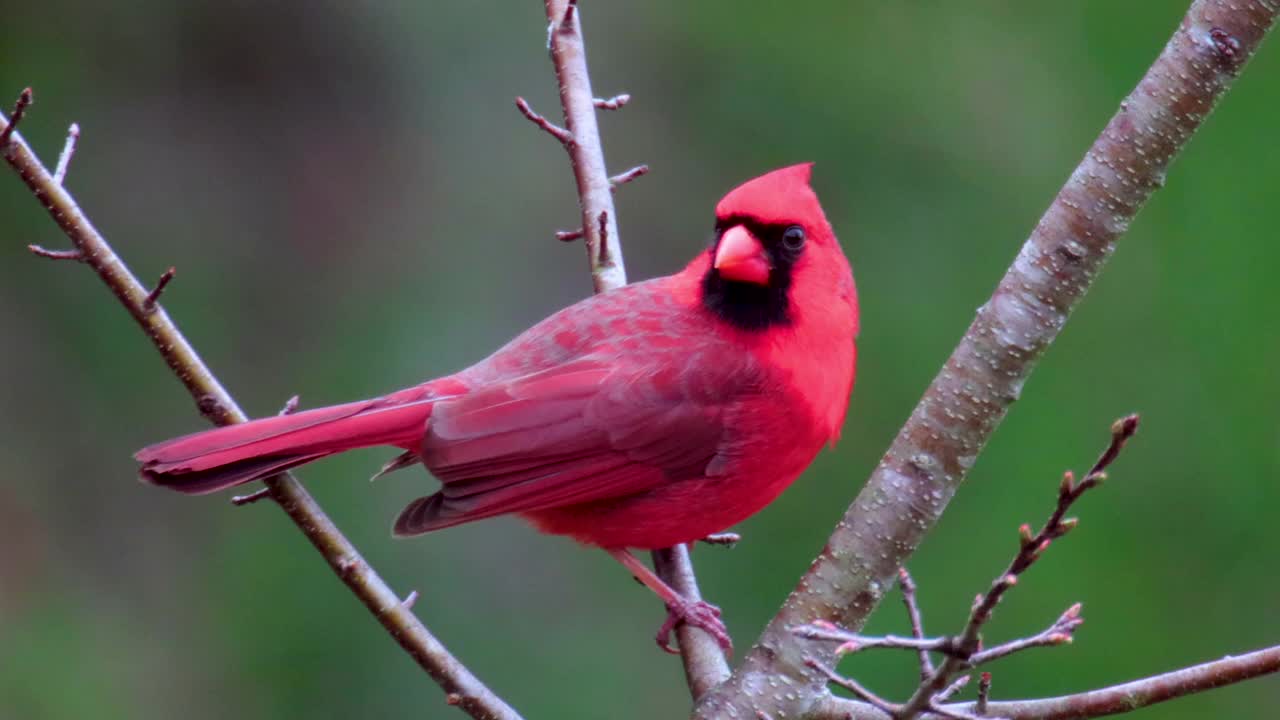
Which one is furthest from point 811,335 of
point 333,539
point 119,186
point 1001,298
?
point 119,186

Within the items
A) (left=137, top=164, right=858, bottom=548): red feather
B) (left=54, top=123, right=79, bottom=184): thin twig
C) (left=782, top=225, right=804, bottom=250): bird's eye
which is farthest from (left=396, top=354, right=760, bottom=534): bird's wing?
(left=54, top=123, right=79, bottom=184): thin twig

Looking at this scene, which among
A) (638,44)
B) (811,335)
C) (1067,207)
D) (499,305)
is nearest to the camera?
(1067,207)

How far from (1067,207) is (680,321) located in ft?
3.38

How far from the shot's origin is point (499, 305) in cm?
450

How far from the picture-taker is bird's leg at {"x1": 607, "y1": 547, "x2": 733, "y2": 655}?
2748 millimetres

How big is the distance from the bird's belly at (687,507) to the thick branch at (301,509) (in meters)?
0.59

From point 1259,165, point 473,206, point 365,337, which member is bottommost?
point 365,337

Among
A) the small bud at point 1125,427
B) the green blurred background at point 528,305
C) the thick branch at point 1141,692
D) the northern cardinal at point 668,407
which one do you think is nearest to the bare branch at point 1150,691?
the thick branch at point 1141,692

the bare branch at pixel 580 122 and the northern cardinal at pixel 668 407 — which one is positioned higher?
the bare branch at pixel 580 122

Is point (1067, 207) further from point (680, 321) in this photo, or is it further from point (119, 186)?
point (119, 186)

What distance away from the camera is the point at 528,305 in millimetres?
4496

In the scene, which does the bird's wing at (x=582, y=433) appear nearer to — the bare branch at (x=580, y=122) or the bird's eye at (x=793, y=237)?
the bird's eye at (x=793, y=237)

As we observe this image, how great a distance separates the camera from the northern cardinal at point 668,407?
2764 millimetres

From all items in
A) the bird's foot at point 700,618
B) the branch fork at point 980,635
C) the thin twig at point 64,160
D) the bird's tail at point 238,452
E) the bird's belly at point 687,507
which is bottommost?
the bird's foot at point 700,618
